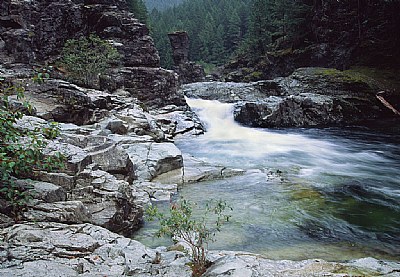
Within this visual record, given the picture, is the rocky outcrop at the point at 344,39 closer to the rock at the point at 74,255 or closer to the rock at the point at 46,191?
the rock at the point at 74,255

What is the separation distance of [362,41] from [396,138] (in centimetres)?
1424

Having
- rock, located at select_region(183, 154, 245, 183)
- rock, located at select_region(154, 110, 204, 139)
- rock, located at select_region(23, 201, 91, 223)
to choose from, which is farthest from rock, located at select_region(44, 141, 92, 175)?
rock, located at select_region(154, 110, 204, 139)

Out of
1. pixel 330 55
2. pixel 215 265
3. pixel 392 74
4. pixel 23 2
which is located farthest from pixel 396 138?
pixel 23 2

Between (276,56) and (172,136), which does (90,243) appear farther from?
(276,56)

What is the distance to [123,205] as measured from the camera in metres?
6.91

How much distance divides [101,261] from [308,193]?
704 centimetres

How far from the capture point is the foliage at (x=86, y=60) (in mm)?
22031

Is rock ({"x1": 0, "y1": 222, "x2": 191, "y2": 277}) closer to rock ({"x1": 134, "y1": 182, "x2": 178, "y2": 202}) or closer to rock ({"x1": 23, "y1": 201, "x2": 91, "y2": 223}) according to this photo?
rock ({"x1": 23, "y1": 201, "x2": 91, "y2": 223})

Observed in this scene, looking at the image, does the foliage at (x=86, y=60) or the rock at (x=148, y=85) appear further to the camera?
the rock at (x=148, y=85)

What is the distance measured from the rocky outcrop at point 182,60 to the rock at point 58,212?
2077 inches

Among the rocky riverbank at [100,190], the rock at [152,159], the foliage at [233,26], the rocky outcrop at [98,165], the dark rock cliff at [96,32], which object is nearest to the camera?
the rocky riverbank at [100,190]

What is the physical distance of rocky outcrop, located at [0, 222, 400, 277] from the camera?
3.90m

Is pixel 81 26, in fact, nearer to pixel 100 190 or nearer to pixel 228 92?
pixel 228 92

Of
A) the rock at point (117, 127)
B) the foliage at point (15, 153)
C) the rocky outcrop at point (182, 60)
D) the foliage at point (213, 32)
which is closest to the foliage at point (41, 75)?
the foliage at point (15, 153)
